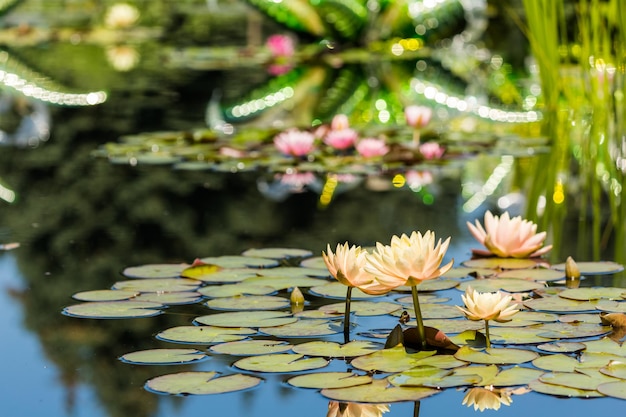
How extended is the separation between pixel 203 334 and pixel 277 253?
76cm

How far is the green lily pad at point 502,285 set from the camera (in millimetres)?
2416

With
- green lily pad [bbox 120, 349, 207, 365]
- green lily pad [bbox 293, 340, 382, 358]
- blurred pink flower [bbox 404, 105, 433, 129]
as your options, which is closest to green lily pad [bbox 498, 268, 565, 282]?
green lily pad [bbox 293, 340, 382, 358]

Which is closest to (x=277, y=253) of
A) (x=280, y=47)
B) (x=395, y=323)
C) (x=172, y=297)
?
(x=172, y=297)

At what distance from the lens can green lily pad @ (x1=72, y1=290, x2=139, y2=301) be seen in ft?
7.87

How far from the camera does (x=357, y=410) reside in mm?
1690

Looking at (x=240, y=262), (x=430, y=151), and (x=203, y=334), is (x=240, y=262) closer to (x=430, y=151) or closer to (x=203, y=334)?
(x=203, y=334)

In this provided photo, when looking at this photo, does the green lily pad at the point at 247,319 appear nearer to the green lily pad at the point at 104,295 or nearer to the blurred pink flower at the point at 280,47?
the green lily pad at the point at 104,295

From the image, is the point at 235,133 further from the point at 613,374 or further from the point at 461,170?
the point at 613,374

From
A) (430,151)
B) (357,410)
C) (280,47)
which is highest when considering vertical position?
(280,47)

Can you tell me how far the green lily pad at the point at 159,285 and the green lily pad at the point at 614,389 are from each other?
102 cm

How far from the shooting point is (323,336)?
2070 mm

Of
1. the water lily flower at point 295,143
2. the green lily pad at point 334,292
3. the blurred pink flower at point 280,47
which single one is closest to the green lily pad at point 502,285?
the green lily pad at point 334,292

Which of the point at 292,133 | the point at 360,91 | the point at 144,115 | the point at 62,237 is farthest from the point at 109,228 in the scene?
the point at 360,91

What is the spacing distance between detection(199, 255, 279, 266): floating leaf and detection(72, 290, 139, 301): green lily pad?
0.27m
